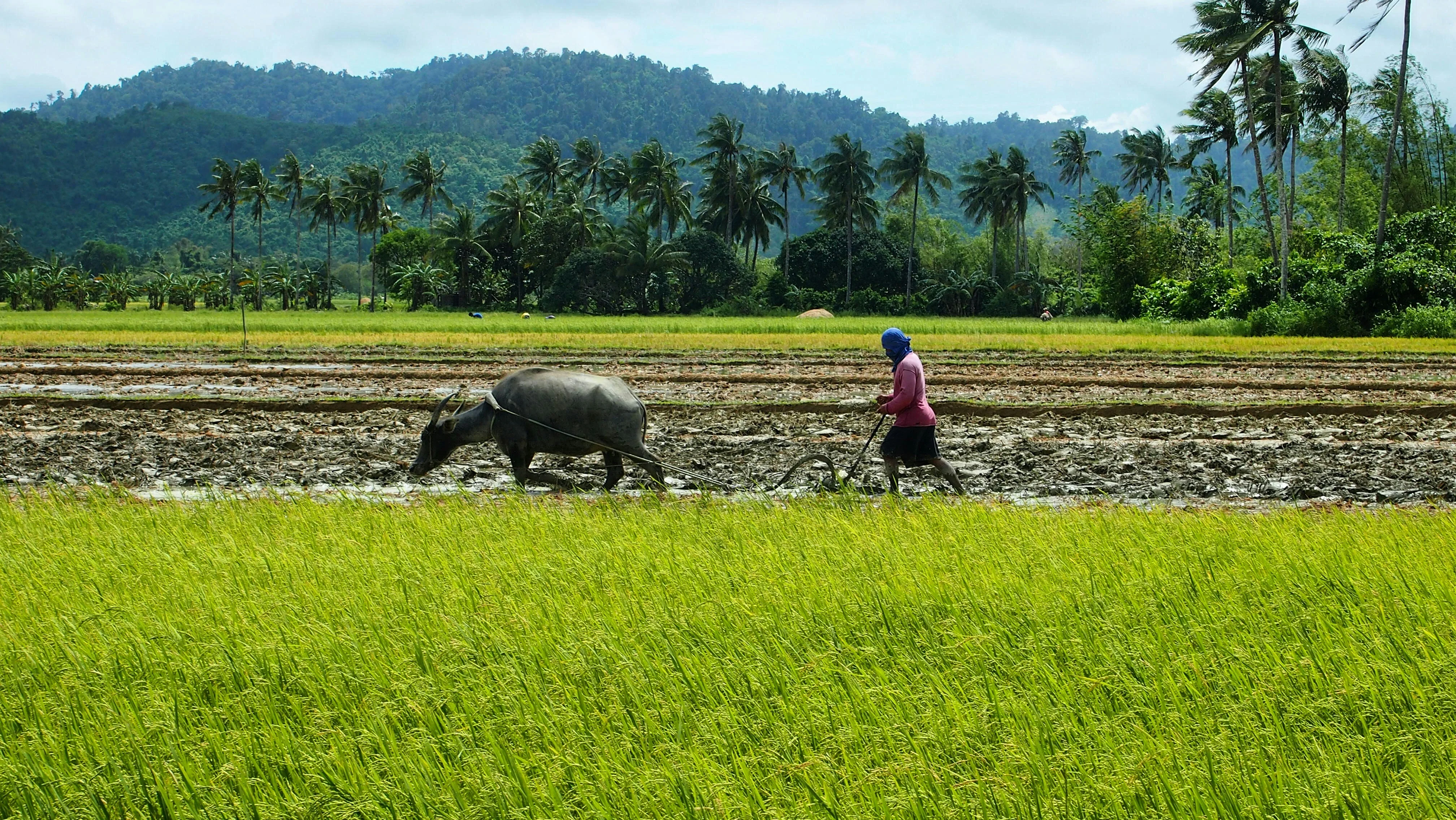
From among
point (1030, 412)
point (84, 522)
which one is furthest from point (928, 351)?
point (84, 522)

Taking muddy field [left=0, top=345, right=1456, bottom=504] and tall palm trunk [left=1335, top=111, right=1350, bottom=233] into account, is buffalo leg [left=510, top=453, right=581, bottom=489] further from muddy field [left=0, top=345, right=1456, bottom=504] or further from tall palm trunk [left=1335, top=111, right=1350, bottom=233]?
tall palm trunk [left=1335, top=111, right=1350, bottom=233]

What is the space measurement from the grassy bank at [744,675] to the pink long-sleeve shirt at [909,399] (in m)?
2.14

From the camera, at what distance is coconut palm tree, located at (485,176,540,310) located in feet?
216

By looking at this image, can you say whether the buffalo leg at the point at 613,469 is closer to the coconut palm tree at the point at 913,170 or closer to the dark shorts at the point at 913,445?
the dark shorts at the point at 913,445

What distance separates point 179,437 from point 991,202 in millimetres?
67111

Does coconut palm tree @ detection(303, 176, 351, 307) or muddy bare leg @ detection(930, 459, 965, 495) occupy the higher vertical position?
coconut palm tree @ detection(303, 176, 351, 307)

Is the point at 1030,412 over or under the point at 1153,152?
under

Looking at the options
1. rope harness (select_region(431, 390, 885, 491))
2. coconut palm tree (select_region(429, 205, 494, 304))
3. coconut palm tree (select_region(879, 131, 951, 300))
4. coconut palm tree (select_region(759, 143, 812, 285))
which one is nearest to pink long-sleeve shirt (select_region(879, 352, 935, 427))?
rope harness (select_region(431, 390, 885, 491))

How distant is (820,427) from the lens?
1339 cm

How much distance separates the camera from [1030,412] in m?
14.5

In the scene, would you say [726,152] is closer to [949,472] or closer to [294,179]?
[294,179]

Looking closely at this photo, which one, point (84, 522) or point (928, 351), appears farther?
point (928, 351)

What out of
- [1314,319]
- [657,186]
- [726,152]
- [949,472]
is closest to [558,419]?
[949,472]

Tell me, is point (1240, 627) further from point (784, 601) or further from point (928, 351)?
point (928, 351)
